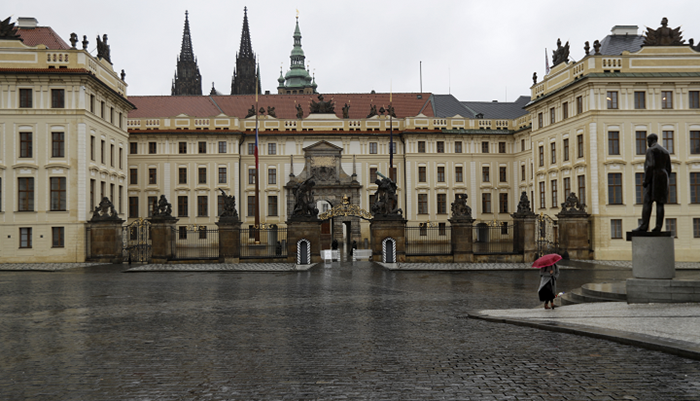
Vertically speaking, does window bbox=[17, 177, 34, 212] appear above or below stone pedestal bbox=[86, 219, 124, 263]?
above

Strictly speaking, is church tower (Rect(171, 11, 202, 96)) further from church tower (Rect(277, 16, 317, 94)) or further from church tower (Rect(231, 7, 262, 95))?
church tower (Rect(277, 16, 317, 94))

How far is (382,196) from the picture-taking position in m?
32.5

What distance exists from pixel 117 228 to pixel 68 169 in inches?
197

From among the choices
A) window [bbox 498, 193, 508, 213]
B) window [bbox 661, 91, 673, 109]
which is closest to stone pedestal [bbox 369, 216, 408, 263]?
window [bbox 661, 91, 673, 109]

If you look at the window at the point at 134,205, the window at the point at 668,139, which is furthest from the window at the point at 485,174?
the window at the point at 134,205

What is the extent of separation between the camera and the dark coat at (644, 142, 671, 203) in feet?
45.8

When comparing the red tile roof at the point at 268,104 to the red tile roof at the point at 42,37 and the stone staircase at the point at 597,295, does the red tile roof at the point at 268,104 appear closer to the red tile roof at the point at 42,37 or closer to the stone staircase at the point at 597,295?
the red tile roof at the point at 42,37

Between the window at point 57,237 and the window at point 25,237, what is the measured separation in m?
1.31

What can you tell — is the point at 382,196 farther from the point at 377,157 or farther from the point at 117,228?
the point at 377,157

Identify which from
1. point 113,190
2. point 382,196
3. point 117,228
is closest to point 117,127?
point 113,190

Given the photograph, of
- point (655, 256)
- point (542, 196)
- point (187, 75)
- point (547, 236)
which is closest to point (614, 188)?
point (547, 236)

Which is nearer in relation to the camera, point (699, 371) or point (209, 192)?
point (699, 371)

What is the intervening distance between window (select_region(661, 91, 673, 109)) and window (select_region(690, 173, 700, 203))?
168 inches

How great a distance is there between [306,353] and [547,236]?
32813 mm
